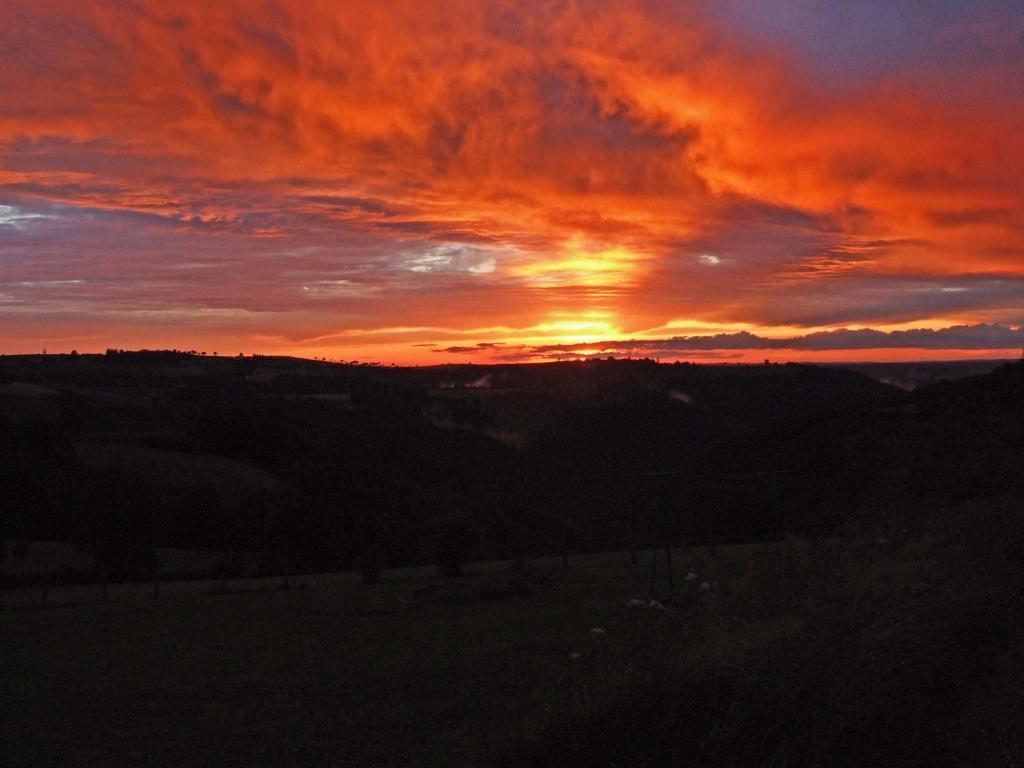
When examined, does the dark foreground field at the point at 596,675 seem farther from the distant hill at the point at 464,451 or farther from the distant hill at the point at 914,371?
the distant hill at the point at 914,371

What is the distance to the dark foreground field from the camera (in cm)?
767

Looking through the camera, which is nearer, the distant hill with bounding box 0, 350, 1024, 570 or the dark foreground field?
the dark foreground field

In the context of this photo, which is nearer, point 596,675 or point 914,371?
point 596,675

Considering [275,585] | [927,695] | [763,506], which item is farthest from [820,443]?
[927,695]

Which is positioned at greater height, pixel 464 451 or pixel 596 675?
pixel 596 675

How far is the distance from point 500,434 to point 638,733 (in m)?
79.5

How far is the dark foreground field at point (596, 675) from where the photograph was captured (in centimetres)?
767

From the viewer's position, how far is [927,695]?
8.27 metres

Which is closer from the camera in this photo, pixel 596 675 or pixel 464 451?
pixel 596 675

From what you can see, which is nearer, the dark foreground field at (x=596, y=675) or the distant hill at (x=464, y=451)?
the dark foreground field at (x=596, y=675)

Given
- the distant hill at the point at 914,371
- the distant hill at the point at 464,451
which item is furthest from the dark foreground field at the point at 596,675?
the distant hill at the point at 914,371

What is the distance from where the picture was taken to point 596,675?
11.7 meters

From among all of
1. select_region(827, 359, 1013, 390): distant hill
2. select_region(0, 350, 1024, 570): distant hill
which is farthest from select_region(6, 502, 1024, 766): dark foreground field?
select_region(827, 359, 1013, 390): distant hill

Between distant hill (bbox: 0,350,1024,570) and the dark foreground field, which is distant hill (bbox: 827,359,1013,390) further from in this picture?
the dark foreground field
